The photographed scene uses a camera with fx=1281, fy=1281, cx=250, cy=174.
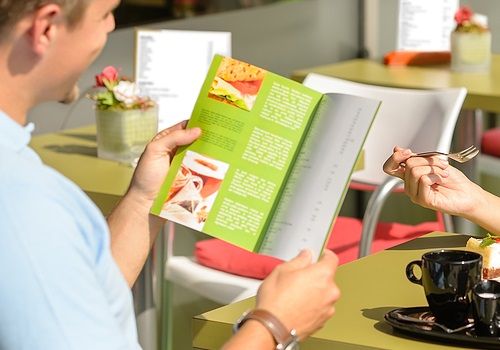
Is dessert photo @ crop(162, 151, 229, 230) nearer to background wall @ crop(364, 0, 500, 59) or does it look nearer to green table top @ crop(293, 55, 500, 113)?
green table top @ crop(293, 55, 500, 113)

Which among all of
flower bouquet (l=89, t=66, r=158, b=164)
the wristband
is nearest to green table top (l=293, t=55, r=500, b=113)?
flower bouquet (l=89, t=66, r=158, b=164)

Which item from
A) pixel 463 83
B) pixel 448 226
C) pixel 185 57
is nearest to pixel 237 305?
pixel 185 57

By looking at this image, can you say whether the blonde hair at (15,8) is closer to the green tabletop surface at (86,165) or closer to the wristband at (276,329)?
the wristband at (276,329)

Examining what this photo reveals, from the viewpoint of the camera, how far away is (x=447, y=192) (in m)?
2.26

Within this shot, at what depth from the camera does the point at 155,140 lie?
6.81 ft

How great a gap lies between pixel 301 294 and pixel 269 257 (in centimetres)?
172

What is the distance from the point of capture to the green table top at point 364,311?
5.97ft

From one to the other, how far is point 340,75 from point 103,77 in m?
1.40

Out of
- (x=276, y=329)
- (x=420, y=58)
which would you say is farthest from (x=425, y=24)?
(x=276, y=329)

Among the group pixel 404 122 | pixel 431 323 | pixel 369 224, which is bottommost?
pixel 369 224

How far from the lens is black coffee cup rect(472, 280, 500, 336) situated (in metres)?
1.76

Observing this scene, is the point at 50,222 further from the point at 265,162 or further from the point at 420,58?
the point at 420,58

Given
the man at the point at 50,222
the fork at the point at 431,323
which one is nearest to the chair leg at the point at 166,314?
the fork at the point at 431,323

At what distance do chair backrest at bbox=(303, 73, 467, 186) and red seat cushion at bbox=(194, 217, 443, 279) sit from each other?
0.48ft
